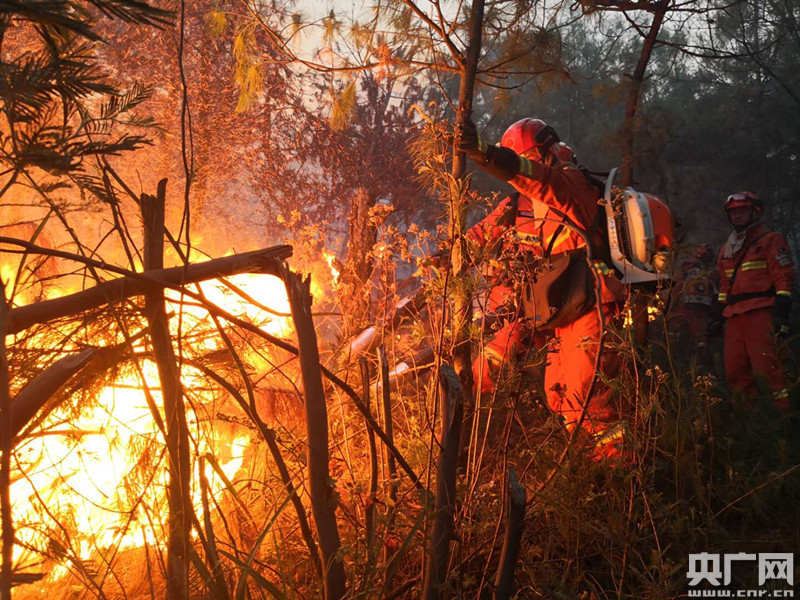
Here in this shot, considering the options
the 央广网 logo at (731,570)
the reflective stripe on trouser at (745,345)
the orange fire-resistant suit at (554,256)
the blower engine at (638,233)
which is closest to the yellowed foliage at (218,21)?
the orange fire-resistant suit at (554,256)

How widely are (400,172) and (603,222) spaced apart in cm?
716

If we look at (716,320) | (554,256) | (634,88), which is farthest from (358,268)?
(716,320)

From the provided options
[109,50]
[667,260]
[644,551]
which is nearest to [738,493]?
[644,551]

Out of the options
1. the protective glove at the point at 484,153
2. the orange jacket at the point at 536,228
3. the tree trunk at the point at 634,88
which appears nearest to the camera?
the protective glove at the point at 484,153

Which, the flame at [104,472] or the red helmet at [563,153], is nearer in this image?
the flame at [104,472]

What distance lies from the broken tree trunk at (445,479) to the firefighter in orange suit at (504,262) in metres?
0.63

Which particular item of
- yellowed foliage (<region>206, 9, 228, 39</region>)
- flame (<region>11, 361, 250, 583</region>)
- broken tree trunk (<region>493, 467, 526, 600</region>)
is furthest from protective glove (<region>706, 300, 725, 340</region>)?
broken tree trunk (<region>493, 467, 526, 600</region>)

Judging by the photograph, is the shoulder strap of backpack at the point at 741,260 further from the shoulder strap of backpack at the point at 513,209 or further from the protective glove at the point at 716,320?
the shoulder strap of backpack at the point at 513,209

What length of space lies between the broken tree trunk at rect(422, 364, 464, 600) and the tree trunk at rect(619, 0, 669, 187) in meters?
3.77

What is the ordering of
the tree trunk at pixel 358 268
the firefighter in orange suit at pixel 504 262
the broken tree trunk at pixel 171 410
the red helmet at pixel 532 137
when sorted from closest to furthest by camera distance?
the broken tree trunk at pixel 171 410 < the firefighter in orange suit at pixel 504 262 < the tree trunk at pixel 358 268 < the red helmet at pixel 532 137

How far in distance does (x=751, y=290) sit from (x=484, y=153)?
4.03 metres

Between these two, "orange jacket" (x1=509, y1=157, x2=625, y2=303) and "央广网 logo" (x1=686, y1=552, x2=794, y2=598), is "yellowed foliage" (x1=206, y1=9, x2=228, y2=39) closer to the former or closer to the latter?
"orange jacket" (x1=509, y1=157, x2=625, y2=303)

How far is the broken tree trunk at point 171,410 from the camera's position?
48.8 inches

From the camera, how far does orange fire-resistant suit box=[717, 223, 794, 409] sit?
567 centimetres
